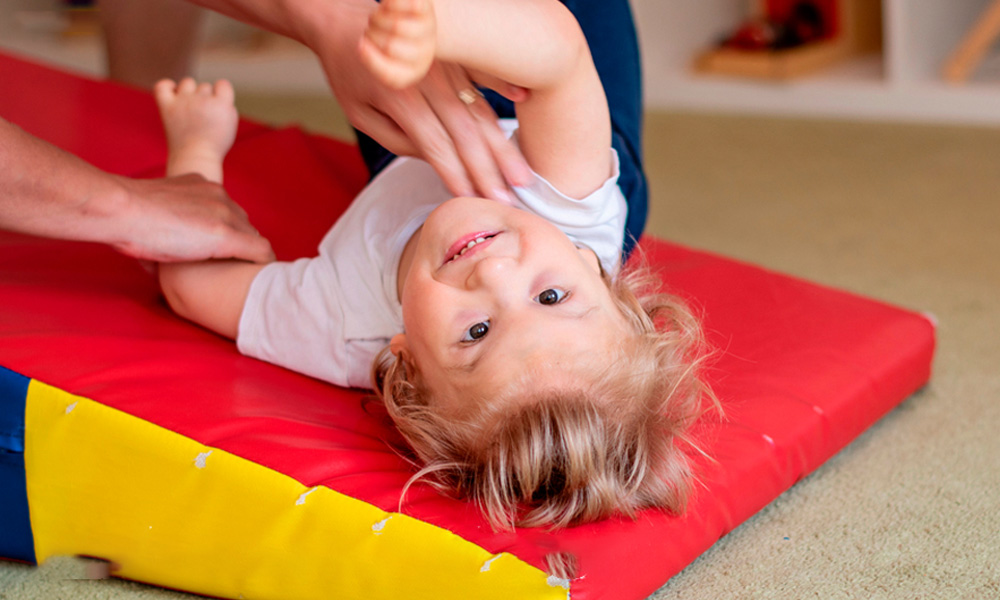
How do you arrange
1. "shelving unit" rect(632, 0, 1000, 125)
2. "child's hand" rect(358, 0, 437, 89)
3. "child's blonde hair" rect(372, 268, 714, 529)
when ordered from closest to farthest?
"child's hand" rect(358, 0, 437, 89), "child's blonde hair" rect(372, 268, 714, 529), "shelving unit" rect(632, 0, 1000, 125)

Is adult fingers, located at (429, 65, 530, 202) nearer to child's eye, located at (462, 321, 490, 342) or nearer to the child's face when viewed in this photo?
the child's face

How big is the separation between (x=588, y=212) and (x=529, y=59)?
0.71 ft

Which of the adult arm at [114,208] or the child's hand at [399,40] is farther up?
the child's hand at [399,40]

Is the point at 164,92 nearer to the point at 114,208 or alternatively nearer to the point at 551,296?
the point at 114,208

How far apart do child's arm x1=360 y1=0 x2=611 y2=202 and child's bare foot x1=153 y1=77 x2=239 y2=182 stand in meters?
0.50

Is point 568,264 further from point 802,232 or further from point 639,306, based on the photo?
point 802,232

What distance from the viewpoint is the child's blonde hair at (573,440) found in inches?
34.5

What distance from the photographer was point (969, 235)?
183 cm

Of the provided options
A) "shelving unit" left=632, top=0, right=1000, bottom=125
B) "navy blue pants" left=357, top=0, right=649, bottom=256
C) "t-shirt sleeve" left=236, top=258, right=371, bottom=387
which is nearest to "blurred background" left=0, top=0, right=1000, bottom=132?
"shelving unit" left=632, top=0, right=1000, bottom=125

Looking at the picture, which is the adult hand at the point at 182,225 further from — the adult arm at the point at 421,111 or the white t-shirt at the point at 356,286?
the adult arm at the point at 421,111

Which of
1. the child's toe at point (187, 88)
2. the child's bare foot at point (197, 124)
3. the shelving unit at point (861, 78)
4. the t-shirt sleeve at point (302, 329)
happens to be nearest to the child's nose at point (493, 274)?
the t-shirt sleeve at point (302, 329)

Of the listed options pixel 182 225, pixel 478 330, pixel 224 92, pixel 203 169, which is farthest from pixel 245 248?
pixel 478 330

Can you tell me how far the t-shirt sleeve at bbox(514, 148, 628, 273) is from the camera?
1080mm

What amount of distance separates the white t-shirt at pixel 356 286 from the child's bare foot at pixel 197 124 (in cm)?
22
